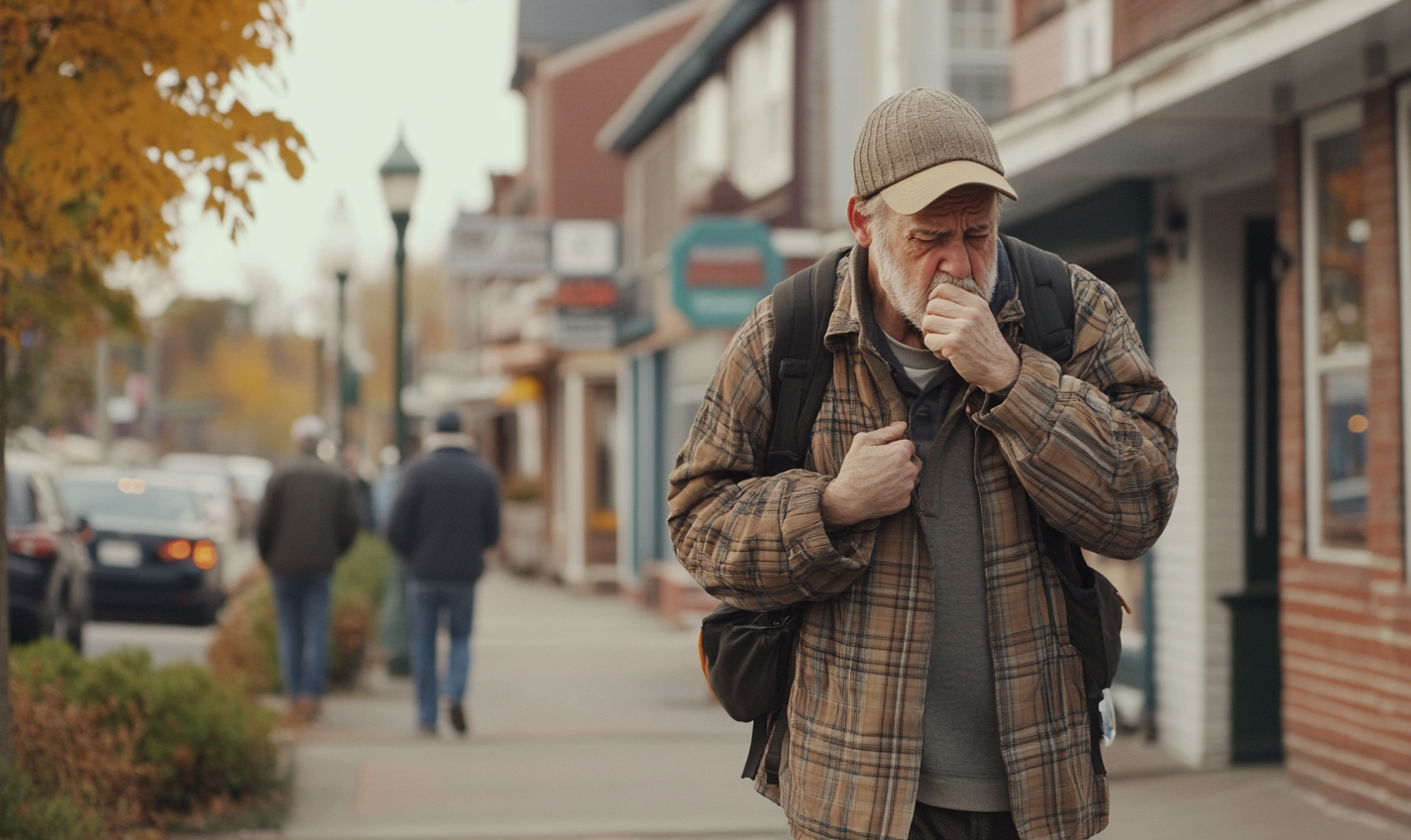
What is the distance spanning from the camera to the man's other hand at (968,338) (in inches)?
107

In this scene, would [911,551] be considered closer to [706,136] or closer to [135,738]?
[135,738]

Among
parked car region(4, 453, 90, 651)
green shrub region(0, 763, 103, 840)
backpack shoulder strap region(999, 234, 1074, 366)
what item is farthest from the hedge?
parked car region(4, 453, 90, 651)

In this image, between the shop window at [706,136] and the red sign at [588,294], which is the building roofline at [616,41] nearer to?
the shop window at [706,136]

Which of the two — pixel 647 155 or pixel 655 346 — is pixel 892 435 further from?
pixel 647 155

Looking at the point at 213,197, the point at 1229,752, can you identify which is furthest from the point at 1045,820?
the point at 1229,752

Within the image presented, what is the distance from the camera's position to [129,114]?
6008mm

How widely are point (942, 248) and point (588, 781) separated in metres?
6.22

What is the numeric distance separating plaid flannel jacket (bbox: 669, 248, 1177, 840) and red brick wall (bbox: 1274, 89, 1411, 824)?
460cm

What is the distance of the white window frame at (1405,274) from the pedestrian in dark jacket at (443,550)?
5.31m

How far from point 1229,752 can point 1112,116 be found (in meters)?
3.37

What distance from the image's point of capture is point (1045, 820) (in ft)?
9.28

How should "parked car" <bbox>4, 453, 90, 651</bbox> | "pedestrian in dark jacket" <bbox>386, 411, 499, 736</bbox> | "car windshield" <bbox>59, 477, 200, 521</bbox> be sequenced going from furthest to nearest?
"car windshield" <bbox>59, 477, 200, 521</bbox> < "parked car" <bbox>4, 453, 90, 651</bbox> < "pedestrian in dark jacket" <bbox>386, 411, 499, 736</bbox>

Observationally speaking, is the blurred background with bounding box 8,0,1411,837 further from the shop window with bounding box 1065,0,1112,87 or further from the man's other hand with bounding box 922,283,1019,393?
the man's other hand with bounding box 922,283,1019,393

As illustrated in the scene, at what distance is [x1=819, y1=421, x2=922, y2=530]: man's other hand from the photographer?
2777 millimetres
